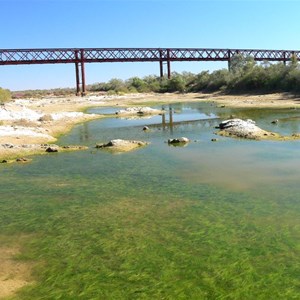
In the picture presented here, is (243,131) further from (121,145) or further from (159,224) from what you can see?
(159,224)

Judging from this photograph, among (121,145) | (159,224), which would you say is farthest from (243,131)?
(159,224)

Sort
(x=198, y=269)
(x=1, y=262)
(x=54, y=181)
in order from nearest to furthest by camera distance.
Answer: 1. (x=198, y=269)
2. (x=1, y=262)
3. (x=54, y=181)

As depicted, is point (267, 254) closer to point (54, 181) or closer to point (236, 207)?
point (236, 207)

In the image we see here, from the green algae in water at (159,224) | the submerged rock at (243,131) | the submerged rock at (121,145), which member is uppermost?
the submerged rock at (243,131)

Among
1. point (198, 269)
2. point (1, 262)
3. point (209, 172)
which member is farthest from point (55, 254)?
point (209, 172)

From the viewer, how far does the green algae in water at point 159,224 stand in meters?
7.43

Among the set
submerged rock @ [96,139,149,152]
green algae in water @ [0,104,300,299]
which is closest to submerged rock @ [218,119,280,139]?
green algae in water @ [0,104,300,299]

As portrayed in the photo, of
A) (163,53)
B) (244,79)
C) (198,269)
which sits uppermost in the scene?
(163,53)

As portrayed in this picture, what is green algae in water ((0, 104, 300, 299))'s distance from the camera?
7.43 metres

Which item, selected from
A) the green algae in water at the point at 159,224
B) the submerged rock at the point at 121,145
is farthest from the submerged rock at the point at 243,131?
the submerged rock at the point at 121,145

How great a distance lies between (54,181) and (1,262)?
7006 millimetres

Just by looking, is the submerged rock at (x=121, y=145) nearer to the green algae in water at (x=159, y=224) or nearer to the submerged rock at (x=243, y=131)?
the green algae in water at (x=159, y=224)

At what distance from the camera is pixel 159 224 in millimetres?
10352

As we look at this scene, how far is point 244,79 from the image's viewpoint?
234 ft
